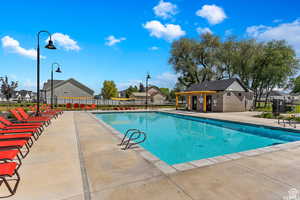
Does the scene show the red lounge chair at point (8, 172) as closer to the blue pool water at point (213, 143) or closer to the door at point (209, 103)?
the blue pool water at point (213, 143)

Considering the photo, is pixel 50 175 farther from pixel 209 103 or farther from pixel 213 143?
pixel 209 103

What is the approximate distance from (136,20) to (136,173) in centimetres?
1510

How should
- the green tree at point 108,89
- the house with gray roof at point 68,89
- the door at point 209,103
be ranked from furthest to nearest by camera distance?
1. the green tree at point 108,89
2. the house with gray roof at point 68,89
3. the door at point 209,103

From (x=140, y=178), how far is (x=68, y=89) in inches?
1547

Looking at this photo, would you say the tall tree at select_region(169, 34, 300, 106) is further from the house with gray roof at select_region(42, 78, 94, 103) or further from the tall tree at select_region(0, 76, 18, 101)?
the tall tree at select_region(0, 76, 18, 101)

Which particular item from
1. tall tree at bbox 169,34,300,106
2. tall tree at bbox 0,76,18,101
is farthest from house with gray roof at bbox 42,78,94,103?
tall tree at bbox 169,34,300,106

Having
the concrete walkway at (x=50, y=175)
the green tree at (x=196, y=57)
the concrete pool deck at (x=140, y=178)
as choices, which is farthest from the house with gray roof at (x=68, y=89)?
the concrete pool deck at (x=140, y=178)

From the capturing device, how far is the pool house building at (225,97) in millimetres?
17742

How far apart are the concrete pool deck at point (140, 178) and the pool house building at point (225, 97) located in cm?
1462

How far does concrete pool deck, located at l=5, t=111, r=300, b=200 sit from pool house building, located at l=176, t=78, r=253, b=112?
1462 centimetres

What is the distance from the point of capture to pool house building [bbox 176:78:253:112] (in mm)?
17742

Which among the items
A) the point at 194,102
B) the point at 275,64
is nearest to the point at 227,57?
the point at 275,64

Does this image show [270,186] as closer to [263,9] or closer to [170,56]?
[263,9]

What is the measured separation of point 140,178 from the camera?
9.07ft
